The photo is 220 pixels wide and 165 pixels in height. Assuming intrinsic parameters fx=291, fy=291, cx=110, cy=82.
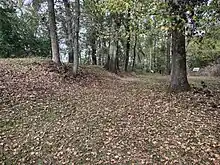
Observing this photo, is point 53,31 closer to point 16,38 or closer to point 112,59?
point 16,38

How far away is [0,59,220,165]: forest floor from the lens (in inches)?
249

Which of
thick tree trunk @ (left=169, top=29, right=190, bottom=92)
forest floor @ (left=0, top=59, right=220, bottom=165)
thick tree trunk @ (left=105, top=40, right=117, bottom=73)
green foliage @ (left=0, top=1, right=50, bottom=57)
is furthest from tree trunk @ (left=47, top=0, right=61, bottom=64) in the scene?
thick tree trunk @ (left=169, top=29, right=190, bottom=92)

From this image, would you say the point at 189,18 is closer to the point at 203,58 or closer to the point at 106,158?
the point at 106,158

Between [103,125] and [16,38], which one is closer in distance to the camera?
[103,125]

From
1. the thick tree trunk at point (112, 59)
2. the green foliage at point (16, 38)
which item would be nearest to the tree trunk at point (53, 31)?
the green foliage at point (16, 38)

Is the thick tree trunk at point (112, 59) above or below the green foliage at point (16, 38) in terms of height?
below

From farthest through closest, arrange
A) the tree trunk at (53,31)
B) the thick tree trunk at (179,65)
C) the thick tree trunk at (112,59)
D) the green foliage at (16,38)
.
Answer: the thick tree trunk at (112,59), the green foliage at (16,38), the tree trunk at (53,31), the thick tree trunk at (179,65)

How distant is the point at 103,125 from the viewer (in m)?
7.89

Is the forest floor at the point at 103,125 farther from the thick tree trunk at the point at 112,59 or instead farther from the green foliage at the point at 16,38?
the thick tree trunk at the point at 112,59

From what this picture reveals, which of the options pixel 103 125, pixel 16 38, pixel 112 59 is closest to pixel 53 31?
pixel 16 38

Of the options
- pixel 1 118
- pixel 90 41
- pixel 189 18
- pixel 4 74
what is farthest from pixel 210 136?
pixel 90 41

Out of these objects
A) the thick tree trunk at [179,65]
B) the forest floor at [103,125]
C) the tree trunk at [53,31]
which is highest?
the tree trunk at [53,31]

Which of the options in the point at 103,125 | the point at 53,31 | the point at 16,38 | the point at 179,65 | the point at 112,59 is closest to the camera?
the point at 103,125

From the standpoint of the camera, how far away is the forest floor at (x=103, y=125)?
6.33 meters
